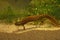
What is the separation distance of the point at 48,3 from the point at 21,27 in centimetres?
265

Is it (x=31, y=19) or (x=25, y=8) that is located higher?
(x=31, y=19)

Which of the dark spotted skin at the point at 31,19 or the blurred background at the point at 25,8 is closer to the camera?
the dark spotted skin at the point at 31,19

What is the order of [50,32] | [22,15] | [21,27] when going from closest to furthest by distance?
[50,32] < [21,27] < [22,15]

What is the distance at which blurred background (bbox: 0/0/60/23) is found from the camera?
10016 mm

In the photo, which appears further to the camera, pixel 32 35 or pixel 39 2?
pixel 39 2

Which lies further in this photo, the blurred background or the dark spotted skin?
the blurred background

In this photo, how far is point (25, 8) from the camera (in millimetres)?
11195

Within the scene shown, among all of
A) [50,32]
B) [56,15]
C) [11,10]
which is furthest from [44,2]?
[50,32]

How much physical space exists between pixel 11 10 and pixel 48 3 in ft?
6.40

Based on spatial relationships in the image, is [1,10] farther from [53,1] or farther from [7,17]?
[53,1]

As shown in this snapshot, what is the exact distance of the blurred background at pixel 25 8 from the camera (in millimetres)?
10016

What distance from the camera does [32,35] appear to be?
611 cm

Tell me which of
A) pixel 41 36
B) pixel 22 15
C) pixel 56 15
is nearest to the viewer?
pixel 41 36

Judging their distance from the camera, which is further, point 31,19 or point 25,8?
point 25,8
